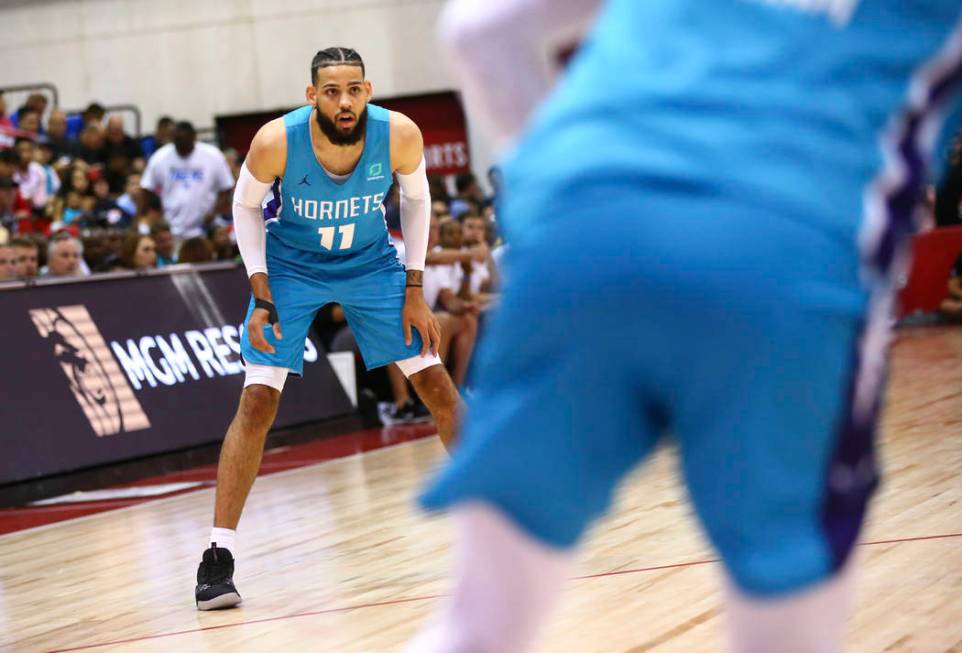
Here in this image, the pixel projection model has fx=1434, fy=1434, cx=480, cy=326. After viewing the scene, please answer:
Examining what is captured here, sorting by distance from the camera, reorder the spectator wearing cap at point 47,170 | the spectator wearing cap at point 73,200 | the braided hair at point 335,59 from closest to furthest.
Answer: the braided hair at point 335,59
the spectator wearing cap at point 73,200
the spectator wearing cap at point 47,170

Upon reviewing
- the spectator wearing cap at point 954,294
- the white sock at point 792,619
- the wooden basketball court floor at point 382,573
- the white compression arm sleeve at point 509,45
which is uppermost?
the white compression arm sleeve at point 509,45

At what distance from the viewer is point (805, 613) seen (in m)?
1.36

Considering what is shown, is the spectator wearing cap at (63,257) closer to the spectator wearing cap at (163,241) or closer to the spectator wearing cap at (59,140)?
the spectator wearing cap at (163,241)

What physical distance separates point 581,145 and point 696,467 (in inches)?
12.9

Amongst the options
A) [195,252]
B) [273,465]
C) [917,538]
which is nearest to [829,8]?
[917,538]

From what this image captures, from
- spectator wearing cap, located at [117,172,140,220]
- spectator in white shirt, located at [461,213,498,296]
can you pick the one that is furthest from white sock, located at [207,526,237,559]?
spectator wearing cap, located at [117,172,140,220]

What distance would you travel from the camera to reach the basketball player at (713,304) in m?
1.33

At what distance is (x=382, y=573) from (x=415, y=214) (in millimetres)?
1237

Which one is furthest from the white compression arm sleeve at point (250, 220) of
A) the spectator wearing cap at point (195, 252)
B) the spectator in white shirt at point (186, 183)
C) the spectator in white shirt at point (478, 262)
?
the spectator in white shirt at point (186, 183)

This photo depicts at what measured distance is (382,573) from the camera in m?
4.81

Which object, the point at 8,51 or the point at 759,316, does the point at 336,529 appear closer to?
the point at 759,316

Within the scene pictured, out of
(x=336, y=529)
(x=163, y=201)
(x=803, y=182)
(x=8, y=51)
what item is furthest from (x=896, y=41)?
(x=8, y=51)

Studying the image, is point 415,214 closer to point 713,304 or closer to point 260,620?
point 260,620

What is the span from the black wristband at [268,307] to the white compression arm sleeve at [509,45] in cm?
312
